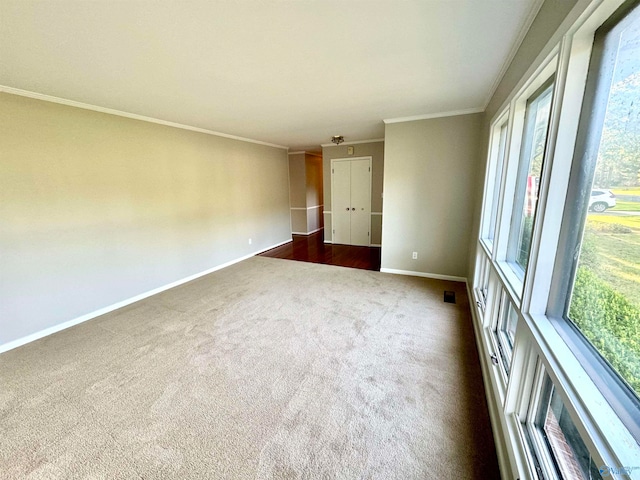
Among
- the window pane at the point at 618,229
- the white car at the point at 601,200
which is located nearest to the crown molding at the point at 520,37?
the window pane at the point at 618,229

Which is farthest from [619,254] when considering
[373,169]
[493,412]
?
[373,169]

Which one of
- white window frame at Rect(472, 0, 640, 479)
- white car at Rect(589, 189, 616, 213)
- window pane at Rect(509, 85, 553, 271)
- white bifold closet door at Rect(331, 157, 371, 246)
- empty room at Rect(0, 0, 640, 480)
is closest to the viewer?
white window frame at Rect(472, 0, 640, 479)

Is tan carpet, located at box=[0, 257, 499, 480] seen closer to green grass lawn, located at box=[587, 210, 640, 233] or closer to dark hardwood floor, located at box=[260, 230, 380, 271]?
green grass lawn, located at box=[587, 210, 640, 233]

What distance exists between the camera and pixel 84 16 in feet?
4.69

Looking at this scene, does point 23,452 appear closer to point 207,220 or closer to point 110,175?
point 110,175

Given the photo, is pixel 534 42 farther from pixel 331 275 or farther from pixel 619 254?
pixel 331 275

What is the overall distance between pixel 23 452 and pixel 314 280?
3091 millimetres

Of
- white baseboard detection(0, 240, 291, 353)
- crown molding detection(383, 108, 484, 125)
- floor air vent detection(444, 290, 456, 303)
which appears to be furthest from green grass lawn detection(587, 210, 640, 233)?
white baseboard detection(0, 240, 291, 353)

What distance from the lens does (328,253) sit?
18.6ft

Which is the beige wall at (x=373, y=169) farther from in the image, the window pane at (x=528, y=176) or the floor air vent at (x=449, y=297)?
the window pane at (x=528, y=176)

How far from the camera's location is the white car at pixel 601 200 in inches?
35.9

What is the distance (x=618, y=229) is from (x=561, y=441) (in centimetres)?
92

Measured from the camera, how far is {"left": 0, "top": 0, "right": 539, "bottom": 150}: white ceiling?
4.65ft

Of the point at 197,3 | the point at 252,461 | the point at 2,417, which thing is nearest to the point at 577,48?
the point at 197,3
